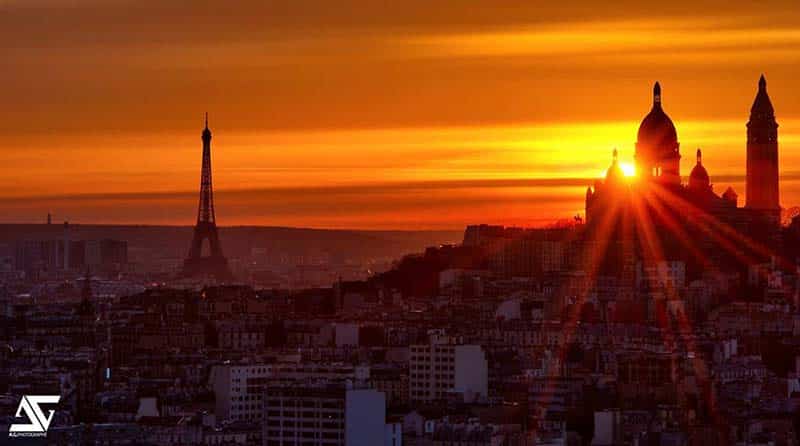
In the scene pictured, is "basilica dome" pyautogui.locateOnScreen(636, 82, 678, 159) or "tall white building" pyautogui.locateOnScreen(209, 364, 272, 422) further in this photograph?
"basilica dome" pyautogui.locateOnScreen(636, 82, 678, 159)

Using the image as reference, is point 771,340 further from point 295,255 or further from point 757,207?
point 295,255

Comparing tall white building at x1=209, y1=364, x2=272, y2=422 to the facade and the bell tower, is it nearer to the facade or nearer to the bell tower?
the facade

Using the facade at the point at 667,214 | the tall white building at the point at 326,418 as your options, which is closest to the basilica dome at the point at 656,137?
the facade at the point at 667,214

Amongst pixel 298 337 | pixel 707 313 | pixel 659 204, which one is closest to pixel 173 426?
pixel 298 337

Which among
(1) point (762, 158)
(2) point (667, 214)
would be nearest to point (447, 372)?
(2) point (667, 214)

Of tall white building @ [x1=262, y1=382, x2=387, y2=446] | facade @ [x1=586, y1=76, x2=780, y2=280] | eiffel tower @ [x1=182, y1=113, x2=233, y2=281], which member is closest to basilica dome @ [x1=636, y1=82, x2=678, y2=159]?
facade @ [x1=586, y1=76, x2=780, y2=280]

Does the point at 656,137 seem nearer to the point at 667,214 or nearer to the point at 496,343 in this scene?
the point at 667,214
